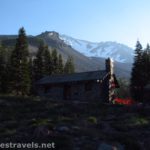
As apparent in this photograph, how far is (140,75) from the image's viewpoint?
64875mm

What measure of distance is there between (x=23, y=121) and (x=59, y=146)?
6.86 metres

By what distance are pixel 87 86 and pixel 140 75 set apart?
17.2 meters

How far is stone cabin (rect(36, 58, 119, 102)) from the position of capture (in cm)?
5056

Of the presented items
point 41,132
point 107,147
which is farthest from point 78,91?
point 107,147

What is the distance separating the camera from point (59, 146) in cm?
1783

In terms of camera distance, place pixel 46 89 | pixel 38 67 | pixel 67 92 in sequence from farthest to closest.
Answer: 1. pixel 38 67
2. pixel 46 89
3. pixel 67 92

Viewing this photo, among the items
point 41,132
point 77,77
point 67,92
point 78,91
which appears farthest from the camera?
point 67,92

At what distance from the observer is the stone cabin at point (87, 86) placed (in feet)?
166

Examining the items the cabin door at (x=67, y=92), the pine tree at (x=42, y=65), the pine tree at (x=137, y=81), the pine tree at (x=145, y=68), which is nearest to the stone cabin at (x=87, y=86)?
the cabin door at (x=67, y=92)

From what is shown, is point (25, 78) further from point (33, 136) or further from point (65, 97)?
point (33, 136)

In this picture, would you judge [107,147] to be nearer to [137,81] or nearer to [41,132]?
[41,132]

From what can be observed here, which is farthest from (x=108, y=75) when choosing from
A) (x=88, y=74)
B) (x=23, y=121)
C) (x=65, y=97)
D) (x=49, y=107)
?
(x=23, y=121)

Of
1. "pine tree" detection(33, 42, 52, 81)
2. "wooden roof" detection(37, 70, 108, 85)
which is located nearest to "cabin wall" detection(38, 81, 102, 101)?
"wooden roof" detection(37, 70, 108, 85)

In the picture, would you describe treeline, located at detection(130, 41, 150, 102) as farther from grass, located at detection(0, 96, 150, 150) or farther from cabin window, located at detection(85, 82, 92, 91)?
grass, located at detection(0, 96, 150, 150)
